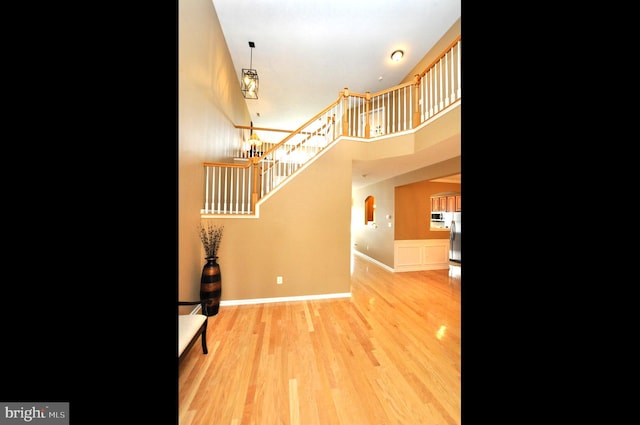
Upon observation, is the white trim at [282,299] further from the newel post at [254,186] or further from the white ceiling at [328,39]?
the white ceiling at [328,39]

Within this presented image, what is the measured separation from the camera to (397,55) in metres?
4.95

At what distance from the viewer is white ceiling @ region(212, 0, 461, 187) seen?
372cm

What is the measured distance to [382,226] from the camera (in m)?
6.43

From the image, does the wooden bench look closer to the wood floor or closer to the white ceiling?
the wood floor

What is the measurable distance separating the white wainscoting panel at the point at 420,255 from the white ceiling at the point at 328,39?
2.11m

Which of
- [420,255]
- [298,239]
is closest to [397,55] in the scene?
[298,239]

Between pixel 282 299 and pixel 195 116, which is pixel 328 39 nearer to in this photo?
pixel 195 116

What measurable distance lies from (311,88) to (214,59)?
2729 millimetres

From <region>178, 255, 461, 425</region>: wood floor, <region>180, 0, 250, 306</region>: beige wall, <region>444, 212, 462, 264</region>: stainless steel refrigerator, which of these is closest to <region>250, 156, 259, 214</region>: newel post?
<region>180, 0, 250, 306</region>: beige wall

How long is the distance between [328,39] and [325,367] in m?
5.44

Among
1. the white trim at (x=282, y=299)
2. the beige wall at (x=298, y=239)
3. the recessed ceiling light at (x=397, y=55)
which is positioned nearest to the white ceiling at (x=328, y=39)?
the recessed ceiling light at (x=397, y=55)

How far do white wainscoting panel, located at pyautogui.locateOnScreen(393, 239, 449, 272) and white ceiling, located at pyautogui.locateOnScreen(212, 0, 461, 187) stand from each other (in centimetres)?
211
